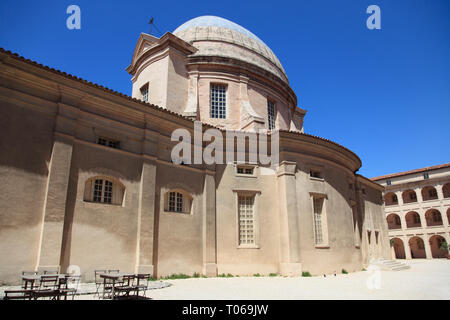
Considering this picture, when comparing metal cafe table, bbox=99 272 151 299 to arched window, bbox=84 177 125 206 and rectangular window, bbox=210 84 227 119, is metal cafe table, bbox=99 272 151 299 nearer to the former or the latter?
arched window, bbox=84 177 125 206

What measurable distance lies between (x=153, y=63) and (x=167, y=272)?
1286 cm

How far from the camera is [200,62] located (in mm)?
20328

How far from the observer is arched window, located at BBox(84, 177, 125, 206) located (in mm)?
12367

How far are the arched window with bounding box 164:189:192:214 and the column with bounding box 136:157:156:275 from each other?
39.2 inches

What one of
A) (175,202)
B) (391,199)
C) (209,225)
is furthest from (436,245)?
(175,202)

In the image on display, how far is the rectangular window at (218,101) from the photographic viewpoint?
20.4 m

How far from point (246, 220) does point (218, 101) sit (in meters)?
8.07

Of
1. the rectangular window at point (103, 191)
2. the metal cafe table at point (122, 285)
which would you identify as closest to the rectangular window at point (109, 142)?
the rectangular window at point (103, 191)

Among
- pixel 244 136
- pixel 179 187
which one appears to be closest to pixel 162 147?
pixel 179 187

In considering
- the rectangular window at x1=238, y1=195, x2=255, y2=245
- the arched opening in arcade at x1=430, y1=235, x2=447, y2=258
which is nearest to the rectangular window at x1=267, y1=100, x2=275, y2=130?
the rectangular window at x1=238, y1=195, x2=255, y2=245

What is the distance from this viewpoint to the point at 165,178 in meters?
14.6

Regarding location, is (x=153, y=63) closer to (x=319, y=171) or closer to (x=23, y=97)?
(x=23, y=97)

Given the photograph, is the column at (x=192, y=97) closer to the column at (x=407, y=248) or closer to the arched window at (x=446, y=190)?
the column at (x=407, y=248)

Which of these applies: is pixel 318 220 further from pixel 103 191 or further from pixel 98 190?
pixel 98 190
